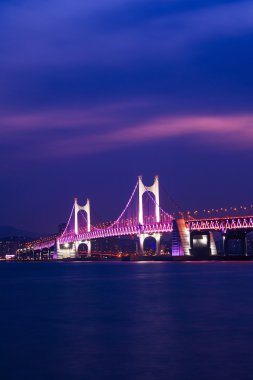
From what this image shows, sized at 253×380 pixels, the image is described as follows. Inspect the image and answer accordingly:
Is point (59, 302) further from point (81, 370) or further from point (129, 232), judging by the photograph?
point (129, 232)

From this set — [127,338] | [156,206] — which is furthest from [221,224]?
[127,338]

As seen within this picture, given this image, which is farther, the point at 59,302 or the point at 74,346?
the point at 59,302

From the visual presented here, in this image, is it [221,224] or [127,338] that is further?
[221,224]

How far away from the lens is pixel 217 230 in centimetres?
9812

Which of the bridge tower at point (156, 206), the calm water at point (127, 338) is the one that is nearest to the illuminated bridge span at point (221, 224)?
the bridge tower at point (156, 206)

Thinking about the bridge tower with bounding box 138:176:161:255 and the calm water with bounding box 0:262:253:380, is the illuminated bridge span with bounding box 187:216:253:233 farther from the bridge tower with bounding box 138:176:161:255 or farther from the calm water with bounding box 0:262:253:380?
the calm water with bounding box 0:262:253:380

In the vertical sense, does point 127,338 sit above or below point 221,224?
below

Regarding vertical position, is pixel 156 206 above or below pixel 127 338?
above

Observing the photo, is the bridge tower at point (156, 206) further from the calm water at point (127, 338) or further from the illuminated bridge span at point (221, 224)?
the calm water at point (127, 338)

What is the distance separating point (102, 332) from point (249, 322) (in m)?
4.92

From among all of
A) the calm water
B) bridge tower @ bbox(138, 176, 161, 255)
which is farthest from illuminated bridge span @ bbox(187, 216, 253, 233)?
the calm water

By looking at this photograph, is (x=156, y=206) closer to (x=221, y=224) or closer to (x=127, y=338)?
(x=221, y=224)

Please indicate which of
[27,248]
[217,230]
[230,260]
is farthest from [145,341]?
[27,248]

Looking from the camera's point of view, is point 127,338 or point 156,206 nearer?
point 127,338
